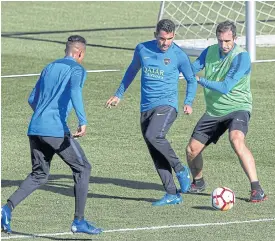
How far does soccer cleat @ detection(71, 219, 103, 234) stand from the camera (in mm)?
11602

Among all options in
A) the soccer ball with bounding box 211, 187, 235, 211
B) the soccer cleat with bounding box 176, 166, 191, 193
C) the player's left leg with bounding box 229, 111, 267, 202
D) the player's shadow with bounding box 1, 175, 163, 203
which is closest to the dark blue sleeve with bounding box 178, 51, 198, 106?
the player's left leg with bounding box 229, 111, 267, 202

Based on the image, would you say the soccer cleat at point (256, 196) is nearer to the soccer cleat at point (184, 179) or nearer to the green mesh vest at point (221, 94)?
the soccer cleat at point (184, 179)

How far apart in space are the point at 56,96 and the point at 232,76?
7.88 feet

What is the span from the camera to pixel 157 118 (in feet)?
43.3

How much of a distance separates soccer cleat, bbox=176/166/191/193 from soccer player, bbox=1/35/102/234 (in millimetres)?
1799

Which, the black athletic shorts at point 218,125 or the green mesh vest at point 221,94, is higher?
the green mesh vest at point 221,94

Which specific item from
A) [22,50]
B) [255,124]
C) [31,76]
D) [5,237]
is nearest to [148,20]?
[22,50]

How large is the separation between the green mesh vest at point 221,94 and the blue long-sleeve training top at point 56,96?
2.20 meters

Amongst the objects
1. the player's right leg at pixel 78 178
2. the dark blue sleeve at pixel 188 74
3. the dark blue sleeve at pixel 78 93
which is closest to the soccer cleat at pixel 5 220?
the player's right leg at pixel 78 178

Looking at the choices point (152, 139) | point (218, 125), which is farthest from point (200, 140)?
point (152, 139)

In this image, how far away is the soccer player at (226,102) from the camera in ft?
43.1

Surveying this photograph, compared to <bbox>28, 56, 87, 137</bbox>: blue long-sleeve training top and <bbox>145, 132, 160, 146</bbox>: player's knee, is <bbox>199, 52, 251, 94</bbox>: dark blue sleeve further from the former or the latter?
<bbox>28, 56, 87, 137</bbox>: blue long-sleeve training top

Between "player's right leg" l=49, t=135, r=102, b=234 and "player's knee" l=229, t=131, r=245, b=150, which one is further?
"player's knee" l=229, t=131, r=245, b=150

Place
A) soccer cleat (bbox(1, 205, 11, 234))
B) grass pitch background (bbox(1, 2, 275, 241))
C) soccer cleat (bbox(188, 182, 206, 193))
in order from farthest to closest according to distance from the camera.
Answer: soccer cleat (bbox(188, 182, 206, 193)) → grass pitch background (bbox(1, 2, 275, 241)) → soccer cleat (bbox(1, 205, 11, 234))
